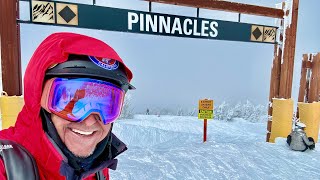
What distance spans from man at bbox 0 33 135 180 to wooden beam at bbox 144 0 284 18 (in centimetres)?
496

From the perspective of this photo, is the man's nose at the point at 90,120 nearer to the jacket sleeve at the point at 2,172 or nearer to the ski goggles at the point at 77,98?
the ski goggles at the point at 77,98

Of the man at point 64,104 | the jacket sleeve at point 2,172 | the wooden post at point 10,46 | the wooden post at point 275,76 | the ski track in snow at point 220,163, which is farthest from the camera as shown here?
the wooden post at point 275,76

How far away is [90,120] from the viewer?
1.11 m

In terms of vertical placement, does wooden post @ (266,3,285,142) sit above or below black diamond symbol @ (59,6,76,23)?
below

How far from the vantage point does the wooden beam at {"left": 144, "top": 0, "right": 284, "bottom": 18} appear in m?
5.85

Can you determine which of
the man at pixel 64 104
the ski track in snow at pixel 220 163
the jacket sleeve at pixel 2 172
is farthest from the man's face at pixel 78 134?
the ski track in snow at pixel 220 163

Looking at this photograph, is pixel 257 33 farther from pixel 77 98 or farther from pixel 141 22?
pixel 77 98

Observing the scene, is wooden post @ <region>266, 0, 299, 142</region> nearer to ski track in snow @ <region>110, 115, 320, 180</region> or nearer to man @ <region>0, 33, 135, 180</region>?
ski track in snow @ <region>110, 115, 320, 180</region>

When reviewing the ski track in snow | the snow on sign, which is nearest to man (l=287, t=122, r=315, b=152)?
the ski track in snow

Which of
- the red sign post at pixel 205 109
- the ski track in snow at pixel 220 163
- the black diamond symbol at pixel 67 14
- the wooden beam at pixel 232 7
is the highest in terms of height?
the wooden beam at pixel 232 7

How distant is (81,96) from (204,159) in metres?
3.77

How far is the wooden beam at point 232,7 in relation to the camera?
5.85 metres

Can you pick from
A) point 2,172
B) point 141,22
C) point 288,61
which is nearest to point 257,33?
point 288,61

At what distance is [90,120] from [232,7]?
20.5 ft
